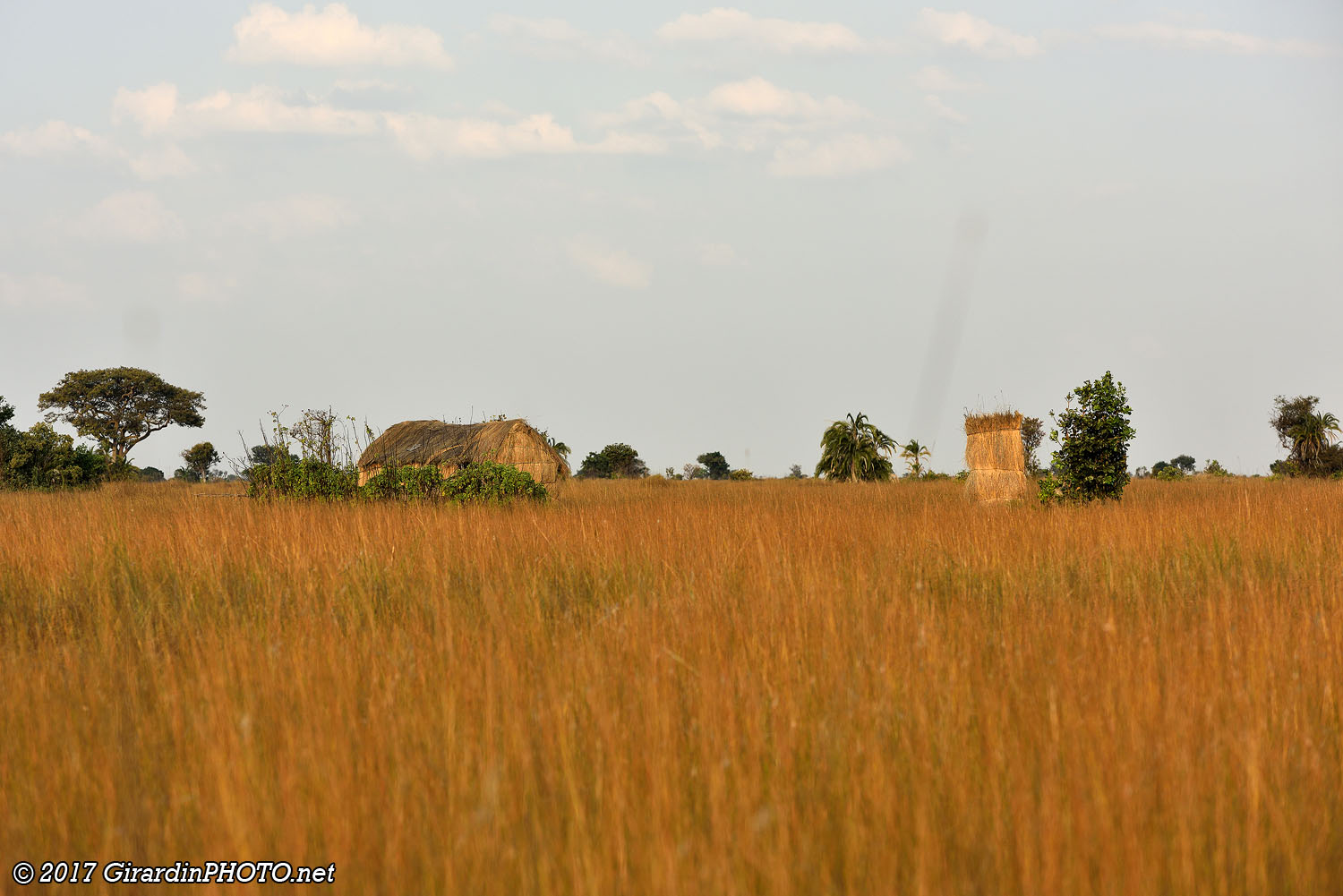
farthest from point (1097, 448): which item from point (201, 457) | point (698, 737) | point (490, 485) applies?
point (201, 457)

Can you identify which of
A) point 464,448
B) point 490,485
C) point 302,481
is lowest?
point 490,485

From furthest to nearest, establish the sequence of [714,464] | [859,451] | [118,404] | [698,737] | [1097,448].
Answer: [714,464] < [118,404] < [859,451] < [1097,448] < [698,737]

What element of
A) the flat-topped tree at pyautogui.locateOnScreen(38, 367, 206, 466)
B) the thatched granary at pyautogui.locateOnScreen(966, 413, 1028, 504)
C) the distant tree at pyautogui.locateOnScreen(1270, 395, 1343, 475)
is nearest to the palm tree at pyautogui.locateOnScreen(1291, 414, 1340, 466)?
the distant tree at pyautogui.locateOnScreen(1270, 395, 1343, 475)

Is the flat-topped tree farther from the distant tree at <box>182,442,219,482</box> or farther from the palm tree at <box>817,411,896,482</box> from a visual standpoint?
the palm tree at <box>817,411,896,482</box>

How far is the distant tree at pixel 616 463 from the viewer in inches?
1863

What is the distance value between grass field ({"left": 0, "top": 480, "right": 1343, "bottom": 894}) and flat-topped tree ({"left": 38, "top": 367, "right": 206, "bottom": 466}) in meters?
42.3

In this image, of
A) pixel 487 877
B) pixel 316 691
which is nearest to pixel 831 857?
pixel 487 877

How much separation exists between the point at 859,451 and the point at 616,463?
1754 cm

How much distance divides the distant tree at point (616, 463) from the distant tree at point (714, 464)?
7.18 meters

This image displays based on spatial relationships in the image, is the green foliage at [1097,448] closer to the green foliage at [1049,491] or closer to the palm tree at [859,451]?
the green foliage at [1049,491]

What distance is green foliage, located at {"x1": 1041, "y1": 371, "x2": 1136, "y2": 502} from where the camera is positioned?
1396 cm

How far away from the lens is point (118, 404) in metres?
42.7

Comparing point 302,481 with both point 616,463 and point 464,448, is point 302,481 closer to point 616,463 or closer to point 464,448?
point 464,448

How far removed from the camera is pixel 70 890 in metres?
2.42
